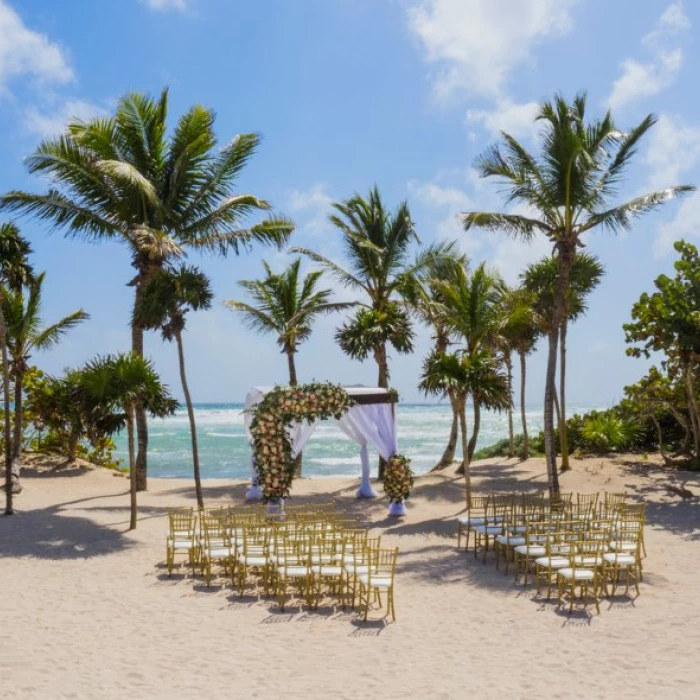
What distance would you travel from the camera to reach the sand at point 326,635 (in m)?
6.89

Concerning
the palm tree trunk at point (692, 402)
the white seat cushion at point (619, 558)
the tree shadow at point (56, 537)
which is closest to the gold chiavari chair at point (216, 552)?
the tree shadow at point (56, 537)

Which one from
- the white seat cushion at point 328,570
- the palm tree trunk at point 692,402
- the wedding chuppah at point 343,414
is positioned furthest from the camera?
the palm tree trunk at point 692,402

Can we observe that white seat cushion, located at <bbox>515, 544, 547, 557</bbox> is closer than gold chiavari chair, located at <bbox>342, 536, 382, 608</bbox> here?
No

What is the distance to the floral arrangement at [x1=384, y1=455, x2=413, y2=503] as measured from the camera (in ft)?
57.2

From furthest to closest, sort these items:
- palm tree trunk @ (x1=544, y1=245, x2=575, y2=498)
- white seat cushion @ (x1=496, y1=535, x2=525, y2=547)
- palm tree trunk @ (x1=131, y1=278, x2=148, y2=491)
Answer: palm tree trunk @ (x1=131, y1=278, x2=148, y2=491) → palm tree trunk @ (x1=544, y1=245, x2=575, y2=498) → white seat cushion @ (x1=496, y1=535, x2=525, y2=547)

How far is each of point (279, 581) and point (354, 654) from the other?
8.12 feet

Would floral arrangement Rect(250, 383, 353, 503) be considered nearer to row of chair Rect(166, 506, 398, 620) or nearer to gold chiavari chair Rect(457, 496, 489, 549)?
gold chiavari chair Rect(457, 496, 489, 549)

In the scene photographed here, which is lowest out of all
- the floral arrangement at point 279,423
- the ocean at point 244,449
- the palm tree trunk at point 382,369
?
the ocean at point 244,449

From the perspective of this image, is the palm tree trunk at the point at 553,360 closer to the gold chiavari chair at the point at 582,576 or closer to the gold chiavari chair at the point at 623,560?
the gold chiavari chair at the point at 623,560

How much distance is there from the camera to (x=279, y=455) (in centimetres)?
1612

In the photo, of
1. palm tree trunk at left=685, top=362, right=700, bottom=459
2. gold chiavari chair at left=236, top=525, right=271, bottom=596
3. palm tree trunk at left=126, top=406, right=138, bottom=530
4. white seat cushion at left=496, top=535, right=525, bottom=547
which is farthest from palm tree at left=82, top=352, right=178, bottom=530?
palm tree trunk at left=685, top=362, right=700, bottom=459

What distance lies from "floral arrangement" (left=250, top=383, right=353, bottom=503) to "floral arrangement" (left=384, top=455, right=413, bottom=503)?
2.02 meters

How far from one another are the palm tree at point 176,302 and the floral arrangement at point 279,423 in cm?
199

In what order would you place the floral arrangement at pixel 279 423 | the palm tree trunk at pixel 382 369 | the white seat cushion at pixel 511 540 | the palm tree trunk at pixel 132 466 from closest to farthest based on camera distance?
the white seat cushion at pixel 511 540 → the palm tree trunk at pixel 132 466 → the floral arrangement at pixel 279 423 → the palm tree trunk at pixel 382 369
